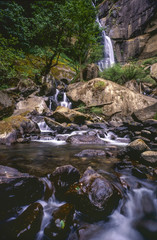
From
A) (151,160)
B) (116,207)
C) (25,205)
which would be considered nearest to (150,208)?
(116,207)

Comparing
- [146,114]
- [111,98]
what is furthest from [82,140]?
[111,98]

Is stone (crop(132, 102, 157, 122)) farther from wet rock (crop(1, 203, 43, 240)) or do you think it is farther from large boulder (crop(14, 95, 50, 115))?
wet rock (crop(1, 203, 43, 240))

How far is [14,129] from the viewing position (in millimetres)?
5645

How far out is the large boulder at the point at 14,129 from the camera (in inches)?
205

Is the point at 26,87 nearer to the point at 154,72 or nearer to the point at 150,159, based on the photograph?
the point at 150,159

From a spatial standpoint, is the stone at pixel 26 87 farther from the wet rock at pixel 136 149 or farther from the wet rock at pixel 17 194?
the wet rock at pixel 17 194

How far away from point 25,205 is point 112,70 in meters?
14.2

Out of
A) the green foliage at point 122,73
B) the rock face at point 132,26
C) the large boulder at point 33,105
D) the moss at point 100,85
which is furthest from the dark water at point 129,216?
the rock face at point 132,26

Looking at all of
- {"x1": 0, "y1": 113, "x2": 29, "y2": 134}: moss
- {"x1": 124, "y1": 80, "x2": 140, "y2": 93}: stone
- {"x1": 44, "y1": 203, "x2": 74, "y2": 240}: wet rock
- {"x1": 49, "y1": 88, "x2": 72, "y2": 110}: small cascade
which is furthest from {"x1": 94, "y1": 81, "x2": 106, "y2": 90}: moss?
{"x1": 44, "y1": 203, "x2": 74, "y2": 240}: wet rock

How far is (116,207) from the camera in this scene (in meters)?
1.82

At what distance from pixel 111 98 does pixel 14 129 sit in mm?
7927

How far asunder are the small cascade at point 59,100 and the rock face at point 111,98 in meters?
1.14

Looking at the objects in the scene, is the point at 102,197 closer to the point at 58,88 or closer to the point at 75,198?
the point at 75,198

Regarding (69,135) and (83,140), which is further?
(69,135)
